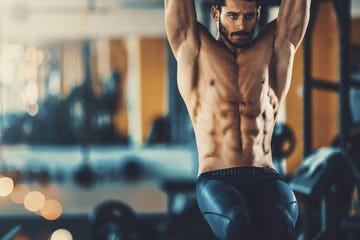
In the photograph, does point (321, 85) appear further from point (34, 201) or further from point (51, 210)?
point (34, 201)

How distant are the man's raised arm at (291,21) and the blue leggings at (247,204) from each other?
0.42 m

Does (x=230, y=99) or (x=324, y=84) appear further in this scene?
(x=324, y=84)

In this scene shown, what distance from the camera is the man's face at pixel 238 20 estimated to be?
1.76m

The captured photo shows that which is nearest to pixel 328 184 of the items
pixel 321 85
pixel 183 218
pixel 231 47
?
pixel 321 85

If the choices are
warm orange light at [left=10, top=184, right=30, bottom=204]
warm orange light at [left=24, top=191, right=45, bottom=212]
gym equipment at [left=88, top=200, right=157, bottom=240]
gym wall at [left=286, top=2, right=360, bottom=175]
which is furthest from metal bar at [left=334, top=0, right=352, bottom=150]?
warm orange light at [left=10, top=184, right=30, bottom=204]

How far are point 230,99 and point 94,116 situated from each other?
23.0 ft

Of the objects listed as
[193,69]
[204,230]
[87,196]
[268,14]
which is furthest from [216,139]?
[87,196]

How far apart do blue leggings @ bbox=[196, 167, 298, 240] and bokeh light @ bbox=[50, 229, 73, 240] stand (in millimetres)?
2609

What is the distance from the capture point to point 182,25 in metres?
1.83

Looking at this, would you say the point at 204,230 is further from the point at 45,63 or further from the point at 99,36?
the point at 45,63

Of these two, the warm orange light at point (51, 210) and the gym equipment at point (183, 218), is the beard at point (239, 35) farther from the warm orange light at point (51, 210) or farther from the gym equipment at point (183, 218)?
the warm orange light at point (51, 210)

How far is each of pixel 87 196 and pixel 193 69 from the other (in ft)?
16.0

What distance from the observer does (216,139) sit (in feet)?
6.04

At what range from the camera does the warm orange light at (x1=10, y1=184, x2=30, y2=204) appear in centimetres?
625
